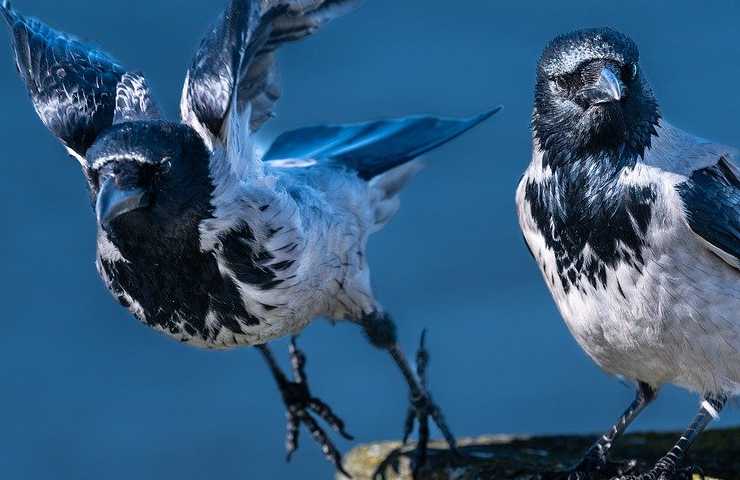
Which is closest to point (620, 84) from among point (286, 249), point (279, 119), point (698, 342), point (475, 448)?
point (698, 342)

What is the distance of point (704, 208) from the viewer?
492 cm

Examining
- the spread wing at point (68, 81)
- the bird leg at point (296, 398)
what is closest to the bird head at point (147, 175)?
the spread wing at point (68, 81)

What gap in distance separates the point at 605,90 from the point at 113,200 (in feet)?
4.51

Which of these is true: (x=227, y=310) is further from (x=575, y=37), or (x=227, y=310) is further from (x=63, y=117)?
(x=575, y=37)

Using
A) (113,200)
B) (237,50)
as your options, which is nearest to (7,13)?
(237,50)

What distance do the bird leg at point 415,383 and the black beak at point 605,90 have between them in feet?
4.85

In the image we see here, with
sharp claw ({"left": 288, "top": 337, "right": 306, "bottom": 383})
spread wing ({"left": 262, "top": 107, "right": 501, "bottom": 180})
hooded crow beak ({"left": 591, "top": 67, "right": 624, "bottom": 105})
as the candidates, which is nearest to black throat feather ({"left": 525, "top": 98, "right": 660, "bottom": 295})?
hooded crow beak ({"left": 591, "top": 67, "right": 624, "bottom": 105})

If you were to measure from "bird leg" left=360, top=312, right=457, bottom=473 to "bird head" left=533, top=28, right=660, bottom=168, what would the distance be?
1.24 meters

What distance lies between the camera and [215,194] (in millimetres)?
5254

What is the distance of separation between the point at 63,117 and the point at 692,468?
2.20m

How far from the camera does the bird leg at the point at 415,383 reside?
239 inches

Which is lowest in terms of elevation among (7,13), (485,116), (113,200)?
(113,200)

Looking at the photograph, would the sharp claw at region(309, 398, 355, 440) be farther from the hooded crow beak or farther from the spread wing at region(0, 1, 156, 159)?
the hooded crow beak

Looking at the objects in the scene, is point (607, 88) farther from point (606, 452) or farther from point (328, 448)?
point (328, 448)
